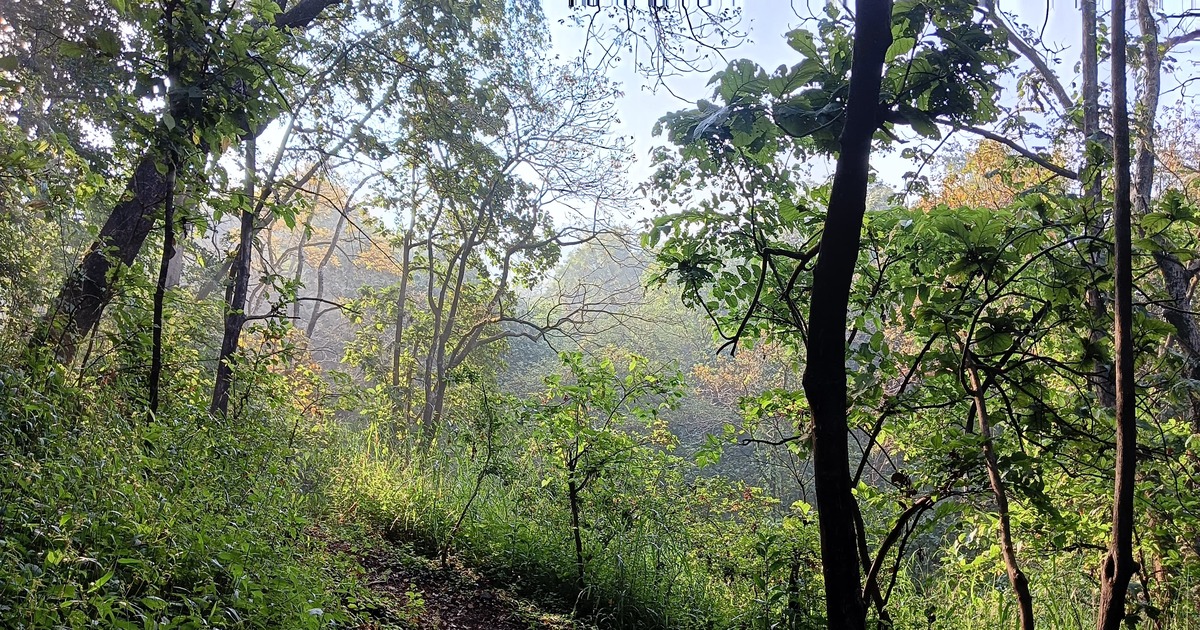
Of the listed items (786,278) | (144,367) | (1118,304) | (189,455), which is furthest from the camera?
(144,367)

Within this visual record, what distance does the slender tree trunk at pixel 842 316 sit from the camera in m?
1.14

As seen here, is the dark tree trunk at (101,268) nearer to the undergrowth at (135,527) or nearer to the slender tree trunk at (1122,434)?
the undergrowth at (135,527)

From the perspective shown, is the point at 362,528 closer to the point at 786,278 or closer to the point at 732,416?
the point at 786,278

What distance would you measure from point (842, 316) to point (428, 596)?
2.87m

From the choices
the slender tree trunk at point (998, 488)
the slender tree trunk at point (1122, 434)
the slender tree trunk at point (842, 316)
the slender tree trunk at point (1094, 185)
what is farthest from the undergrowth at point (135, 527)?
the slender tree trunk at point (1094, 185)


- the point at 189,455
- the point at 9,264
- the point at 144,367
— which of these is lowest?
the point at 189,455

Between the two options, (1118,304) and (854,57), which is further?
(1118,304)

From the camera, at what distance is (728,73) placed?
1.52 metres

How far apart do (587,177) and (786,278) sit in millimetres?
7363

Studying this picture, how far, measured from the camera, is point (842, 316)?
1.14 m

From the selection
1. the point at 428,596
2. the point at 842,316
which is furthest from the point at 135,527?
the point at 842,316

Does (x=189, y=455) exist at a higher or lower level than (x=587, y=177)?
lower

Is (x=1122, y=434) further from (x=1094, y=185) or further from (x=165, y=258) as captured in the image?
(x=165, y=258)

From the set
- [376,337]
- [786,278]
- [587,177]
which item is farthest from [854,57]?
[376,337]
